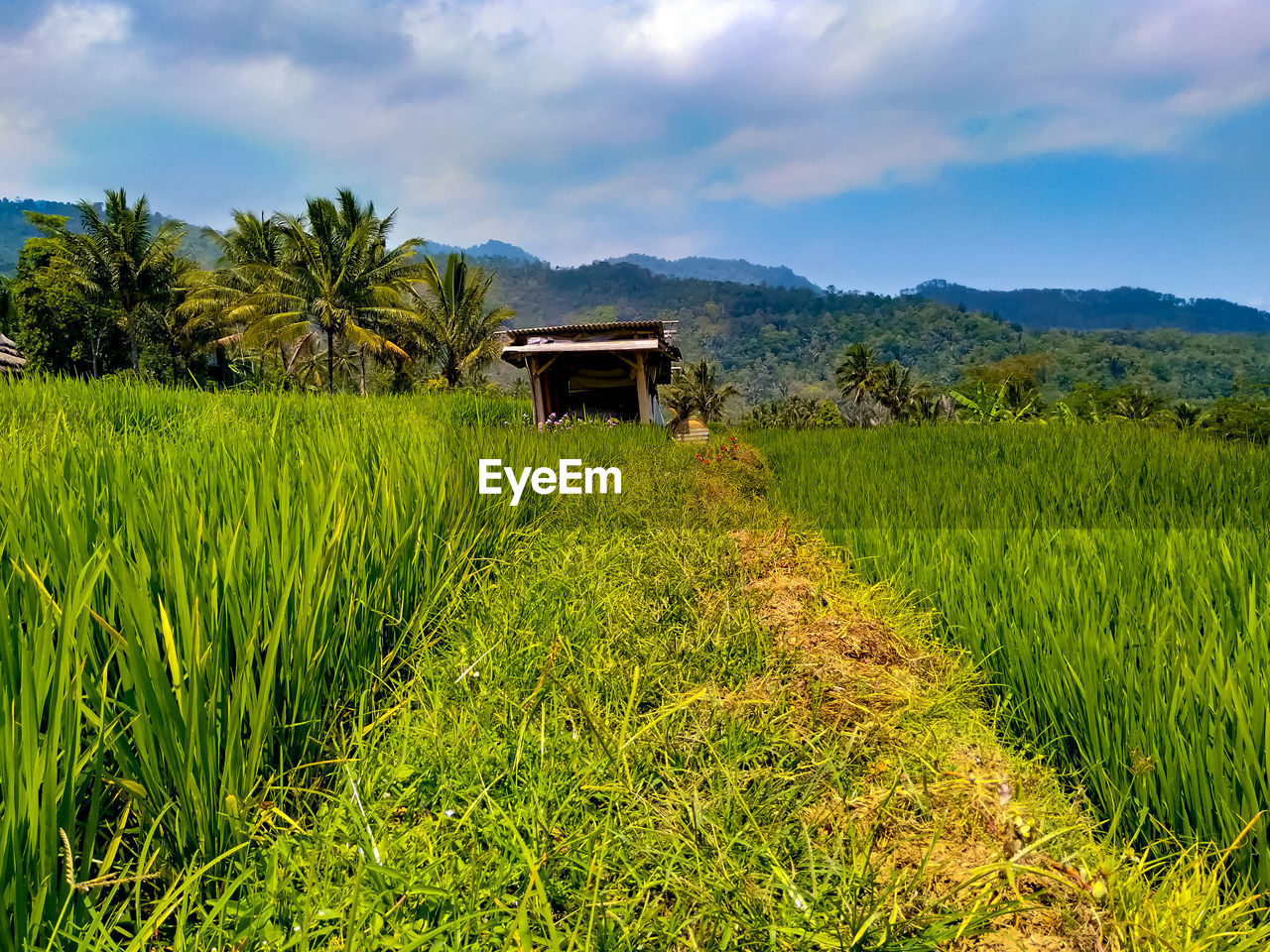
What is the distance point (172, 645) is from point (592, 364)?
13159mm

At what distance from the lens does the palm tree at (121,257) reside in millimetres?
27062

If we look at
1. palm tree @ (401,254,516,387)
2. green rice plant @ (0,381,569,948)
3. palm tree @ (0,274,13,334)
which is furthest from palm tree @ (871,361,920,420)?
palm tree @ (0,274,13,334)

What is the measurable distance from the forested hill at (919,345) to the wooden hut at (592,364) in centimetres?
5769

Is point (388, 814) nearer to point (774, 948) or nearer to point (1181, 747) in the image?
point (774, 948)

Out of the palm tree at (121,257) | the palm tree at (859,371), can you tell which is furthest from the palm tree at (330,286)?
the palm tree at (859,371)

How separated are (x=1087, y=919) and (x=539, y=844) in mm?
995

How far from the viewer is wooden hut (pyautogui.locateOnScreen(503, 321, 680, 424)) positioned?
1219 cm

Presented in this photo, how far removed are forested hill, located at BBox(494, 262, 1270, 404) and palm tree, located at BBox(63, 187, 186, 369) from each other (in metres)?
65.0

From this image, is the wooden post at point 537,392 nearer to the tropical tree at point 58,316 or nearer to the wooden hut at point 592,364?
the wooden hut at point 592,364

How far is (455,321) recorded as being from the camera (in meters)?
29.7

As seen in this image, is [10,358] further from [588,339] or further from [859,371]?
[859,371]

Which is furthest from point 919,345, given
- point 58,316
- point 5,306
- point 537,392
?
point 5,306

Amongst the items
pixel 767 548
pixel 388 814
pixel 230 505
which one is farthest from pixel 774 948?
pixel 767 548

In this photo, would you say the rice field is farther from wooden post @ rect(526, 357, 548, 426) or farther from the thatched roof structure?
the thatched roof structure
